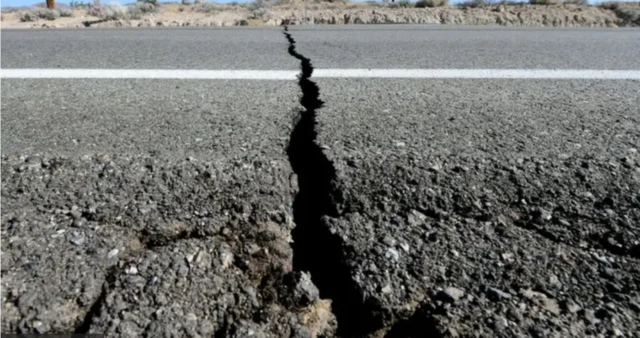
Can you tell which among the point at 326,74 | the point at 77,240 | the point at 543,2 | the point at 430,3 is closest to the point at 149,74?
the point at 326,74

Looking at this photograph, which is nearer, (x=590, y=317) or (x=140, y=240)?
(x=590, y=317)

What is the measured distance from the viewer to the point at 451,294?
41.1 inches

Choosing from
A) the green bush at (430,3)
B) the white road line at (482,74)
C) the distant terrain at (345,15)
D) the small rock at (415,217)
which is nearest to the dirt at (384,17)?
the distant terrain at (345,15)

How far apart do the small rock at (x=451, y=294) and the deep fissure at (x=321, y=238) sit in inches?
6.0

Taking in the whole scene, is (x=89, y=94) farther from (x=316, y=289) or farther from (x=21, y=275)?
(x=316, y=289)

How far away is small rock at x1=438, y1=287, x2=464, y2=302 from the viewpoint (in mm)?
1033

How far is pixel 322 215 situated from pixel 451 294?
44cm

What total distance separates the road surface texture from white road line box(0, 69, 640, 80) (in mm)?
549

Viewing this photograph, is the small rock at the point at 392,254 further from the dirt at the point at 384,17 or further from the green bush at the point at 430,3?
the green bush at the point at 430,3

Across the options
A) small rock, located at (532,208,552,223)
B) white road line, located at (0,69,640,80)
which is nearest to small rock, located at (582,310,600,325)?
small rock, located at (532,208,552,223)

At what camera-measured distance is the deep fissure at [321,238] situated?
104cm

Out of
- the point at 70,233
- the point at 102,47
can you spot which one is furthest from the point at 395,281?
the point at 102,47

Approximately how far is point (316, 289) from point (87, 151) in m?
1.05

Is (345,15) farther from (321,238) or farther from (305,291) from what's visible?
(305,291)
